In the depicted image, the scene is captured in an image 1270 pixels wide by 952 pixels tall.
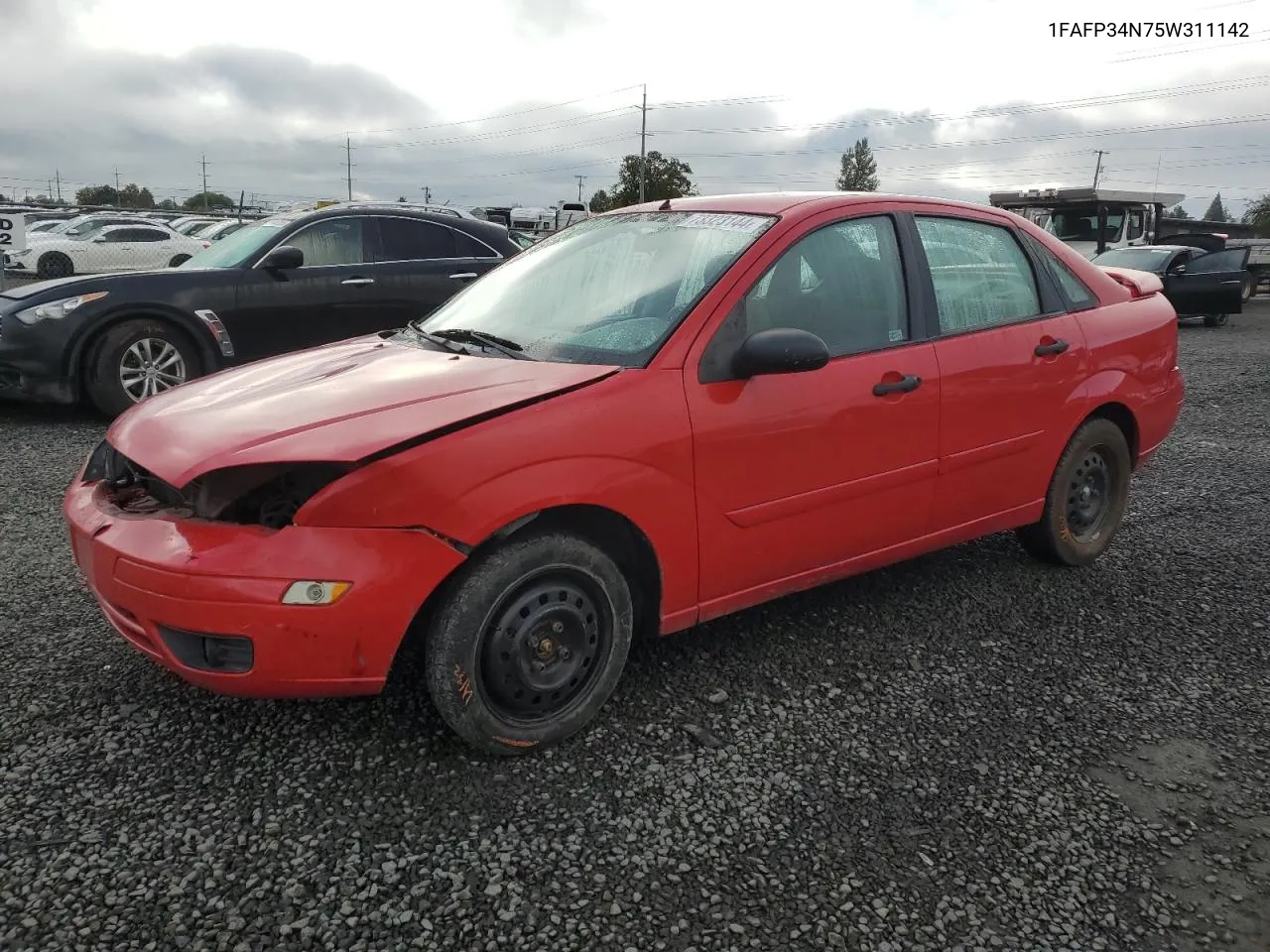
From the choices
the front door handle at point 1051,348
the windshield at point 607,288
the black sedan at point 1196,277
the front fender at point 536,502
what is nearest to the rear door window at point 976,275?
the front door handle at point 1051,348

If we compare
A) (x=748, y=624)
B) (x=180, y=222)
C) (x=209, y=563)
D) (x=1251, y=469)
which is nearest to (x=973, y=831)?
(x=748, y=624)

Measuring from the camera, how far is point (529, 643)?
108 inches

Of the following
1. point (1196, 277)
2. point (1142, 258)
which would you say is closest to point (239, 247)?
point (1142, 258)

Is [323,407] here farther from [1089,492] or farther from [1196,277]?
[1196,277]

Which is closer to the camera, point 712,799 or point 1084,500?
point 712,799

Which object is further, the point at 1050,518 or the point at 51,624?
the point at 1050,518

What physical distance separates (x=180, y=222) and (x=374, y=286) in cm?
2724

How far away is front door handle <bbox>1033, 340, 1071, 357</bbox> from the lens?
3925mm

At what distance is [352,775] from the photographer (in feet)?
8.74

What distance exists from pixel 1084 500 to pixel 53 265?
80.2 ft

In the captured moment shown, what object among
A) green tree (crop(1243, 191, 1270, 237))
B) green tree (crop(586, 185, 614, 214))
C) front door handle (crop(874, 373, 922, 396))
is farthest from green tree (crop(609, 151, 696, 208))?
front door handle (crop(874, 373, 922, 396))

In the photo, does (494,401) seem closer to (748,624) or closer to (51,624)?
(748,624)

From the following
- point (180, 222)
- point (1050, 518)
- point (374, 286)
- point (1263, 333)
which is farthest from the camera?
point (180, 222)

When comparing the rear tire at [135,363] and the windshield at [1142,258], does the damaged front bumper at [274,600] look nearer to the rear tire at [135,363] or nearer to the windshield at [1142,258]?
the rear tire at [135,363]
